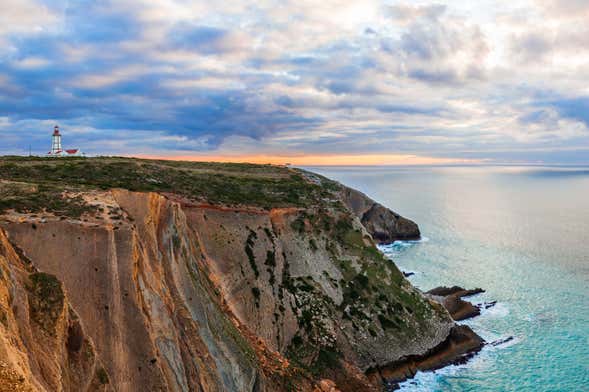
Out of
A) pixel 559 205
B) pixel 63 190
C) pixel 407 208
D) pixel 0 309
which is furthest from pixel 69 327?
pixel 559 205

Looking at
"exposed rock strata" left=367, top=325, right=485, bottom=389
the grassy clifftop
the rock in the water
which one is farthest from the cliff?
the rock in the water

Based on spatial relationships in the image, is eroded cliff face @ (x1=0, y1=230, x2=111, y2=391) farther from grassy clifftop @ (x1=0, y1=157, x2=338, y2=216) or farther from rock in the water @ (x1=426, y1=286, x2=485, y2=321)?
rock in the water @ (x1=426, y1=286, x2=485, y2=321)

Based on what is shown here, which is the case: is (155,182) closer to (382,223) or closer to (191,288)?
(191,288)

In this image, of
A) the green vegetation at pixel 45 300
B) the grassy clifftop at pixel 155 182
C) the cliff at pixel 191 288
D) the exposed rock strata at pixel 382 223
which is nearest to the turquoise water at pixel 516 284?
the exposed rock strata at pixel 382 223

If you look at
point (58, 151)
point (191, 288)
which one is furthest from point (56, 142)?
point (191, 288)

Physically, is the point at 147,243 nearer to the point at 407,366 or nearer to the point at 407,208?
the point at 407,366

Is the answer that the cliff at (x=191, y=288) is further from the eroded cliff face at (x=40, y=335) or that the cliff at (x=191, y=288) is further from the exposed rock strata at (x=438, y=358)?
the exposed rock strata at (x=438, y=358)
